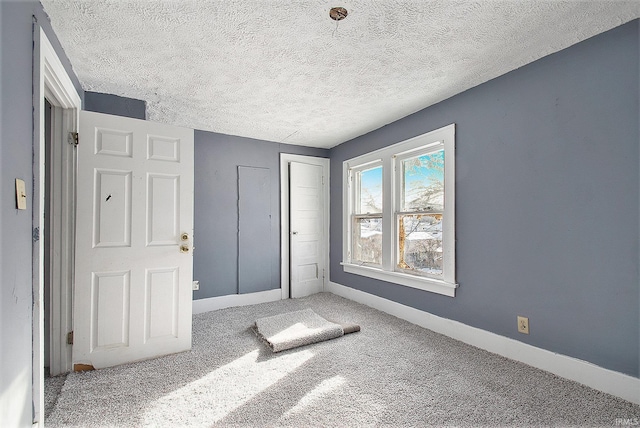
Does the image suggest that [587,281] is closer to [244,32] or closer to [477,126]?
[477,126]

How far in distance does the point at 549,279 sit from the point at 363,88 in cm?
213

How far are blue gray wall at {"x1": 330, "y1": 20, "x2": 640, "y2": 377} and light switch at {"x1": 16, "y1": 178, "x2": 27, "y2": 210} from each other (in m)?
3.06

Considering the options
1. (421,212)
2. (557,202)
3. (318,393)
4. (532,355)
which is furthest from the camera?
(421,212)

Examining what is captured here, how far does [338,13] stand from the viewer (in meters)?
1.75

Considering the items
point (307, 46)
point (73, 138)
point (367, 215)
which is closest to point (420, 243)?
point (367, 215)

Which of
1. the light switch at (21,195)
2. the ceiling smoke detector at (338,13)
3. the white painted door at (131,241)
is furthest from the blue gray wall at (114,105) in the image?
the ceiling smoke detector at (338,13)

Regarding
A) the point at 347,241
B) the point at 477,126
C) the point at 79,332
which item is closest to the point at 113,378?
the point at 79,332

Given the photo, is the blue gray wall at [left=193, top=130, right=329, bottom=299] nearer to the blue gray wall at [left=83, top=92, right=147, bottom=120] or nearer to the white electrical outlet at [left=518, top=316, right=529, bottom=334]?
the blue gray wall at [left=83, top=92, right=147, bottom=120]

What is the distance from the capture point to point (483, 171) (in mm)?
2664

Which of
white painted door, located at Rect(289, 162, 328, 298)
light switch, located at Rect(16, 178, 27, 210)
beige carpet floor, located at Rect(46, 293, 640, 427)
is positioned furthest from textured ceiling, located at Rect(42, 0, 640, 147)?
beige carpet floor, located at Rect(46, 293, 640, 427)

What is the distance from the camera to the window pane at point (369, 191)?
13.1ft

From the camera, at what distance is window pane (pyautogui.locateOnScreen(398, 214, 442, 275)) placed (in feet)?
10.3

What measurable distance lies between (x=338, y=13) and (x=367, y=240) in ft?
9.66

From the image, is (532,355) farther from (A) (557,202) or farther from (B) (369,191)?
(B) (369,191)
